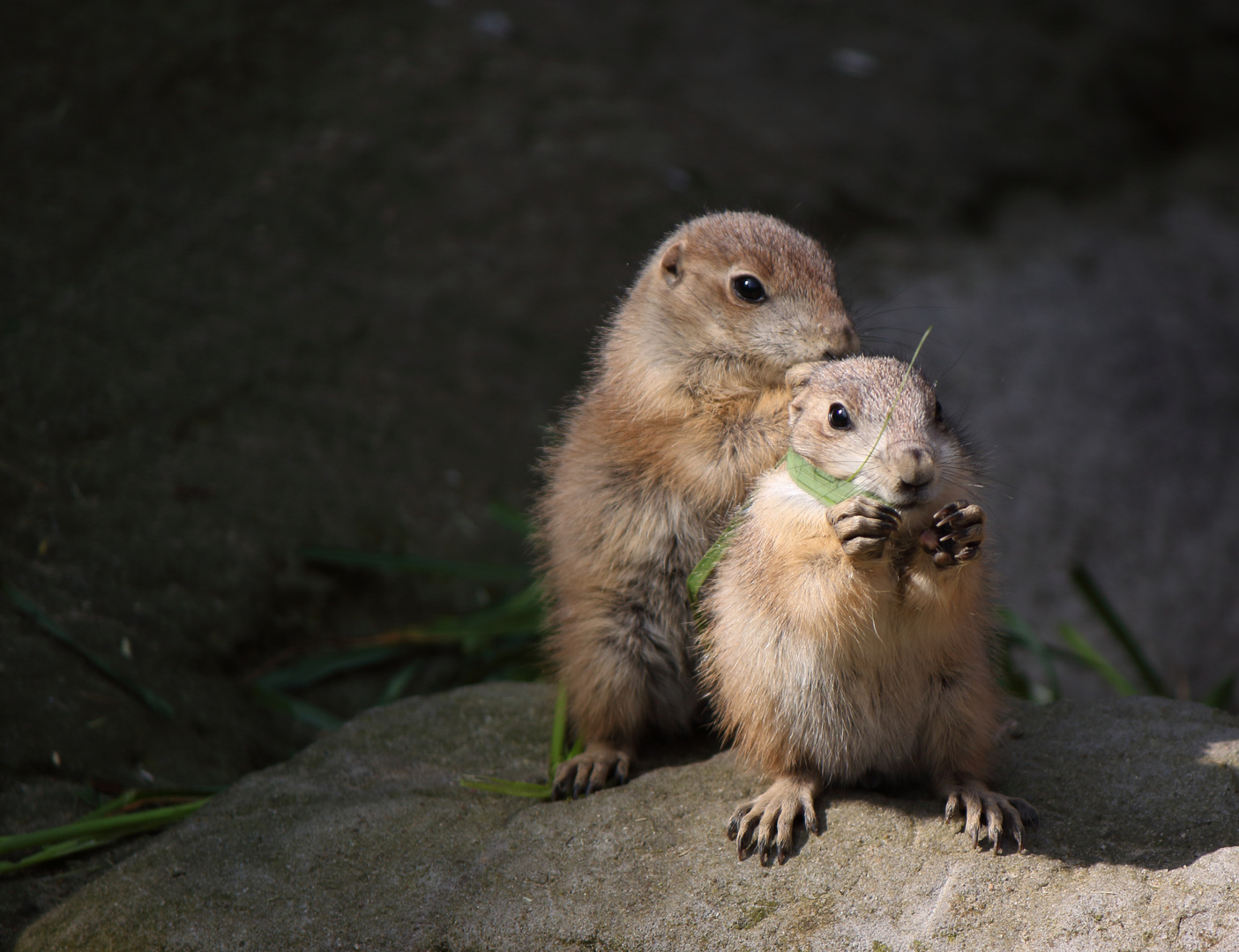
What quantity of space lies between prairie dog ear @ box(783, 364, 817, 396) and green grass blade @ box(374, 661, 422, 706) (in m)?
2.88

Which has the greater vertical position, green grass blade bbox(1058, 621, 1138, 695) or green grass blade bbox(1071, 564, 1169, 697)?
green grass blade bbox(1071, 564, 1169, 697)

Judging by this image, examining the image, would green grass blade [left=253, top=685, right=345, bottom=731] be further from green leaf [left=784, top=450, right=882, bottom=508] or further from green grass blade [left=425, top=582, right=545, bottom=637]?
green leaf [left=784, top=450, right=882, bottom=508]

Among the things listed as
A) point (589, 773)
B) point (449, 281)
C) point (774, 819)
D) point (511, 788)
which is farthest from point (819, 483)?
point (449, 281)

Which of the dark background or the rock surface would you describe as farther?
the dark background

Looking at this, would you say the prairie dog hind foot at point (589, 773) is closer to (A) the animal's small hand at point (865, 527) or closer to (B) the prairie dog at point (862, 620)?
(B) the prairie dog at point (862, 620)

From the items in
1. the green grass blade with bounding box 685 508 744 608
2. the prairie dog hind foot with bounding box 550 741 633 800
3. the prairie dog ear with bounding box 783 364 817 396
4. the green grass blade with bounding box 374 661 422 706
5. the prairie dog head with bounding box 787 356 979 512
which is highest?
the prairie dog head with bounding box 787 356 979 512

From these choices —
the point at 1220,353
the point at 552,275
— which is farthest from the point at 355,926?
the point at 1220,353

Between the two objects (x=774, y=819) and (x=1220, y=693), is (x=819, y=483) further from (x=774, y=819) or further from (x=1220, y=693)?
(x=1220, y=693)

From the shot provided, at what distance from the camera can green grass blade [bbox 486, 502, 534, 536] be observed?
22.0 ft

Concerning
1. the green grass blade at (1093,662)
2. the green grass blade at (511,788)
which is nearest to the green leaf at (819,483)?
the green grass blade at (511,788)

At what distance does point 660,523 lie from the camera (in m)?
4.05

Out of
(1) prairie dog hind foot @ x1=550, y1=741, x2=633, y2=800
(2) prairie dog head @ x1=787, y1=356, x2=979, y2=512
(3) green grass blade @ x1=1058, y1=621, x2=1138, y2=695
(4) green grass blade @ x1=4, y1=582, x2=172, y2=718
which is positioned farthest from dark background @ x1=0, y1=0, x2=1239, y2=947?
(1) prairie dog hind foot @ x1=550, y1=741, x2=633, y2=800

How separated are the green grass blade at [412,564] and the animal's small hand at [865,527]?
3.65 metres

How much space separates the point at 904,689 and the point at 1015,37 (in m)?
11.7
